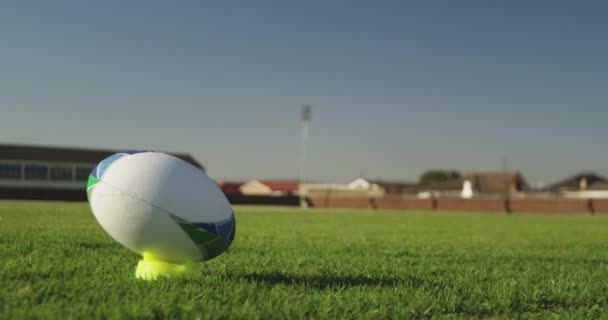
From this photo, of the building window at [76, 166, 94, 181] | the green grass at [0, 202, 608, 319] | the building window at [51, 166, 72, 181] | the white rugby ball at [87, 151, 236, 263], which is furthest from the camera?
the building window at [76, 166, 94, 181]

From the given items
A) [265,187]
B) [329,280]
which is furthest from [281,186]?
[329,280]

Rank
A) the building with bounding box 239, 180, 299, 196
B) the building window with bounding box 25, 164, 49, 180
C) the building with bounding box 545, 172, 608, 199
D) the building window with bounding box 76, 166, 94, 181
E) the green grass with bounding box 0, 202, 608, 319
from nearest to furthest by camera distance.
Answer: the green grass with bounding box 0, 202, 608, 319, the building window with bounding box 25, 164, 49, 180, the building window with bounding box 76, 166, 94, 181, the building with bounding box 545, 172, 608, 199, the building with bounding box 239, 180, 299, 196

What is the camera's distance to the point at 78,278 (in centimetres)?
525

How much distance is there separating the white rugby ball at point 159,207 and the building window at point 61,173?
70503 mm

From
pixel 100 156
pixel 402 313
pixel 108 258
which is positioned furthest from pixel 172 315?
pixel 100 156

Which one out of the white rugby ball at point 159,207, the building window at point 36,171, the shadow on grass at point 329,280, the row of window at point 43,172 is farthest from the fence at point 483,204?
the white rugby ball at point 159,207

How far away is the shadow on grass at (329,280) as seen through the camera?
5.66 m

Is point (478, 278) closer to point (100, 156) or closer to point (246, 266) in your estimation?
point (246, 266)

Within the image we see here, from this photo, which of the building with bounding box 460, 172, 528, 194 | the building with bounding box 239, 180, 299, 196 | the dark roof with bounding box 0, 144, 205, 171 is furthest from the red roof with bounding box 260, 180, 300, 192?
the dark roof with bounding box 0, 144, 205, 171

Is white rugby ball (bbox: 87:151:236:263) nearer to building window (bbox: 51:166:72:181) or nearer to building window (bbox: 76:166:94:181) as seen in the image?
building window (bbox: 76:166:94:181)

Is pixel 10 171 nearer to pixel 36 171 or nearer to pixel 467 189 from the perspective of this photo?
pixel 36 171

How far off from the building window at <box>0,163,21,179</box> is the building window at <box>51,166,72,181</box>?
12.7 feet

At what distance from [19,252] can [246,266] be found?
2799 mm

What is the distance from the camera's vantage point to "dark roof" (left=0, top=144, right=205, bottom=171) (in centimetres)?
6825
